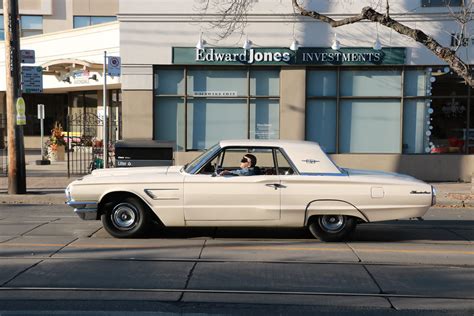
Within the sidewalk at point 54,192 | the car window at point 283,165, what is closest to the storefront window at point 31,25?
the sidewalk at point 54,192

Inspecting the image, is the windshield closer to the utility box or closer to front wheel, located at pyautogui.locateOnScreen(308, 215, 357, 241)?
front wheel, located at pyautogui.locateOnScreen(308, 215, 357, 241)

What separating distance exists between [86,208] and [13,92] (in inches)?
263

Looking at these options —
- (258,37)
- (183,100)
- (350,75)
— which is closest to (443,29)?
(350,75)

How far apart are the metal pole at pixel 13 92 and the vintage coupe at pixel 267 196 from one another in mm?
6163

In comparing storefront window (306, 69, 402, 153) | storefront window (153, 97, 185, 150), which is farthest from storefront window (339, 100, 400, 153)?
storefront window (153, 97, 185, 150)

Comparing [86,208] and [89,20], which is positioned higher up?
[89,20]

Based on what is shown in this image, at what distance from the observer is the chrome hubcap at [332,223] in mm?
8156

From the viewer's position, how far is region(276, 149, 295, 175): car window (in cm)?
815

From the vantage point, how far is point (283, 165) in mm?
8203

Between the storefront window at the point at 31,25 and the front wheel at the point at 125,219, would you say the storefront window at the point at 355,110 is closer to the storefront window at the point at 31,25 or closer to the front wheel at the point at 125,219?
the front wheel at the point at 125,219

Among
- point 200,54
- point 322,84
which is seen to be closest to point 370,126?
point 322,84

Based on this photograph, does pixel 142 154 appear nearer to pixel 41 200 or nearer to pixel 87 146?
pixel 41 200

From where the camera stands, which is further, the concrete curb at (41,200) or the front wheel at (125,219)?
the concrete curb at (41,200)

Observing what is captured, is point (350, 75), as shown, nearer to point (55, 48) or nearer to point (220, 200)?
point (220, 200)
